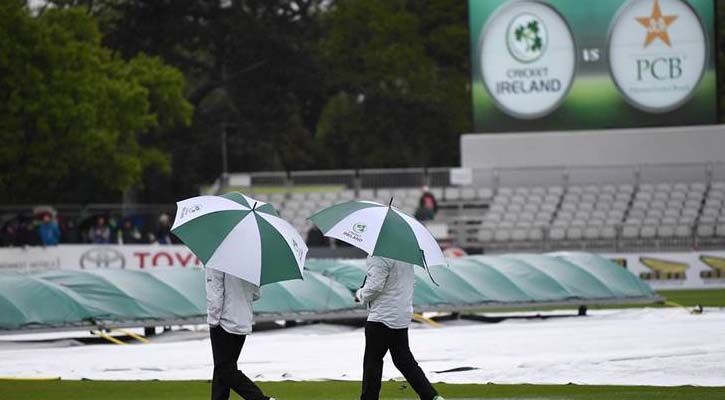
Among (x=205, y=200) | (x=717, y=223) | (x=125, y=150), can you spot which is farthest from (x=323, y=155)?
(x=205, y=200)

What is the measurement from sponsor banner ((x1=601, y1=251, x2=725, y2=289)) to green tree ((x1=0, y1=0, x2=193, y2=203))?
2063 centimetres

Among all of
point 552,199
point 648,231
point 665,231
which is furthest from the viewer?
point 552,199

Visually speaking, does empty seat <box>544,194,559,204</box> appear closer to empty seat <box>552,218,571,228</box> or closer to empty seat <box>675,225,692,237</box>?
empty seat <box>552,218,571,228</box>

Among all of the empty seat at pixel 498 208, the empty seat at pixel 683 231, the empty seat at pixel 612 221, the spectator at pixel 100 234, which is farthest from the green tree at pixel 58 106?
the empty seat at pixel 683 231

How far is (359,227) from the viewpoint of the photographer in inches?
570

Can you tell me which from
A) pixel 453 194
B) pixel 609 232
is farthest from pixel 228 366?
pixel 453 194

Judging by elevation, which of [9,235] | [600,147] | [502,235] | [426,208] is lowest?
[502,235]

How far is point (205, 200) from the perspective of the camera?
47.9 feet

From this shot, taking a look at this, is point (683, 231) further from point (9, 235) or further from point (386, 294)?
point (386, 294)

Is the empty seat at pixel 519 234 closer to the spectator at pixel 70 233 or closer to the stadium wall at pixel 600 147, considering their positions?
the stadium wall at pixel 600 147

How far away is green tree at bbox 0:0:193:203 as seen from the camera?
5153 cm

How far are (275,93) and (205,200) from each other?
2392 inches

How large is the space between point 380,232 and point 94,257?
2767 centimetres

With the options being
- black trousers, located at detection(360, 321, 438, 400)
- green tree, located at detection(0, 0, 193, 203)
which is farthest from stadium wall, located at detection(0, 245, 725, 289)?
black trousers, located at detection(360, 321, 438, 400)
